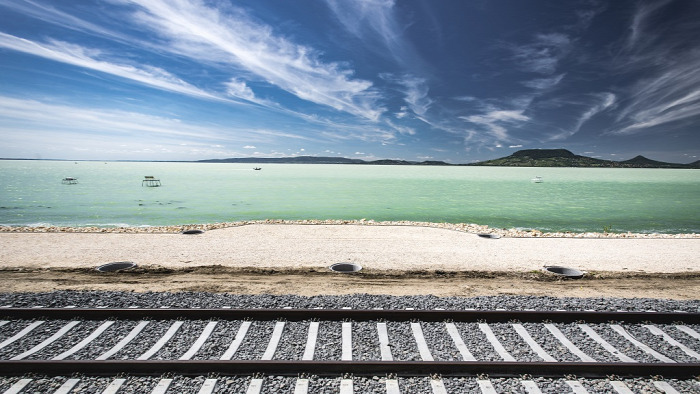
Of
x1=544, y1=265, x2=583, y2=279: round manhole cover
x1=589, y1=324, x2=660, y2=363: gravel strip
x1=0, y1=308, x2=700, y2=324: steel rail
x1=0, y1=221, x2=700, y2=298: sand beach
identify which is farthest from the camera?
x1=544, y1=265, x2=583, y2=279: round manhole cover

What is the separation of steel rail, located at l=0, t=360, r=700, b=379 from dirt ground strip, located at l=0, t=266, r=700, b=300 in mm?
3594

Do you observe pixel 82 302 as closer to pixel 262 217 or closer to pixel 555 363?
pixel 555 363

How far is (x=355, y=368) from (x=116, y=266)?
10.8 m

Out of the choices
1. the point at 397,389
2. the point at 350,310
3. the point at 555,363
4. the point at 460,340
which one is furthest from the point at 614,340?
the point at 350,310

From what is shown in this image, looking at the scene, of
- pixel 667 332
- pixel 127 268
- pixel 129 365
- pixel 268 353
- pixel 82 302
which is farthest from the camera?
pixel 127 268

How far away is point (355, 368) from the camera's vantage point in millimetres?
5422

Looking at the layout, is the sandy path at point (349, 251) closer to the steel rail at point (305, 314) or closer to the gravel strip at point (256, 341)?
the steel rail at point (305, 314)

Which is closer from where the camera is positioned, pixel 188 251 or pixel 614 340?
pixel 614 340

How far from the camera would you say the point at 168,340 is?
251 inches

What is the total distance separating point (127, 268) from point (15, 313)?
14.7 ft

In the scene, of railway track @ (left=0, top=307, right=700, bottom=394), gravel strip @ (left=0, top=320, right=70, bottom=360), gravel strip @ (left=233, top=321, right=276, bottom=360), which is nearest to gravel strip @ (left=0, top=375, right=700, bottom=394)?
railway track @ (left=0, top=307, right=700, bottom=394)

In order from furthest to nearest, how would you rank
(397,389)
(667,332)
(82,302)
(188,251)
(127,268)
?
(188,251) → (127,268) → (82,302) → (667,332) → (397,389)

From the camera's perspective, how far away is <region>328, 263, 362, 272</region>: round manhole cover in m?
11.8

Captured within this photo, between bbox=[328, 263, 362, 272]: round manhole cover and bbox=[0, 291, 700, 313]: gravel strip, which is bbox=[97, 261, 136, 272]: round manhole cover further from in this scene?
bbox=[328, 263, 362, 272]: round manhole cover
